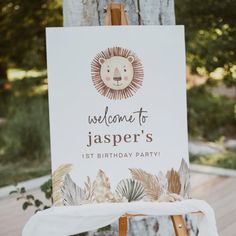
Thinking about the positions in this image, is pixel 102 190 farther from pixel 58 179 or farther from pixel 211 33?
pixel 211 33

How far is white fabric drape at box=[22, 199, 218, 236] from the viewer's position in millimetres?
1559

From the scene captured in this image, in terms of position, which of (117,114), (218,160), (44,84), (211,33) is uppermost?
(211,33)

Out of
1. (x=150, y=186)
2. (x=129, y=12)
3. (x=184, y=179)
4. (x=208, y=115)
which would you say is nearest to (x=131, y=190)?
(x=150, y=186)

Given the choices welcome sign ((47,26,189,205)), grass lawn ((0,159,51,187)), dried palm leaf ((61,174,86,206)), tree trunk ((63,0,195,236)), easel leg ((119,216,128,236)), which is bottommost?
grass lawn ((0,159,51,187))

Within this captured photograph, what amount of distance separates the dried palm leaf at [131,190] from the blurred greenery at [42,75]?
277 centimetres

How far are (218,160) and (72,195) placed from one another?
128 inches

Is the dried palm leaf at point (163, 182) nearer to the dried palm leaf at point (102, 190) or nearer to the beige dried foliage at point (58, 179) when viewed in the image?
the dried palm leaf at point (102, 190)

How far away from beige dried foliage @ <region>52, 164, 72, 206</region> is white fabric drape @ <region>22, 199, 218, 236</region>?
1.7 inches

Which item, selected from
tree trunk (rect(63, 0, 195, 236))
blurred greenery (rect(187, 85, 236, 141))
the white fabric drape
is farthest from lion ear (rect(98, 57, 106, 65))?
blurred greenery (rect(187, 85, 236, 141))

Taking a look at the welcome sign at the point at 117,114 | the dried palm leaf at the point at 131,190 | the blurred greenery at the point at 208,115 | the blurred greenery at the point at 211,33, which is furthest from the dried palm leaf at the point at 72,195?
the blurred greenery at the point at 208,115

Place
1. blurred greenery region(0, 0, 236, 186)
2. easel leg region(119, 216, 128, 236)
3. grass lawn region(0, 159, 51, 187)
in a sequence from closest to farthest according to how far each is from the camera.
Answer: easel leg region(119, 216, 128, 236)
grass lawn region(0, 159, 51, 187)
blurred greenery region(0, 0, 236, 186)

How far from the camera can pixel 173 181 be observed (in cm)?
162

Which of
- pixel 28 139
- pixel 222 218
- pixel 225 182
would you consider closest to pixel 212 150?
pixel 225 182

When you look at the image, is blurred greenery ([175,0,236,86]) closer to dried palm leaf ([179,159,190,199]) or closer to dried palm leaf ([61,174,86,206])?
dried palm leaf ([179,159,190,199])
